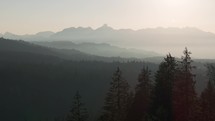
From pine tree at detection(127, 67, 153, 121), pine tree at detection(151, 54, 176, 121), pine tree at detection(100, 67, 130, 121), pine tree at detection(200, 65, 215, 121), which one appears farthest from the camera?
pine tree at detection(100, 67, 130, 121)

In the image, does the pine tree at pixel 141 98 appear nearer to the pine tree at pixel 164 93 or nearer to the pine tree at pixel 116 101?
the pine tree at pixel 116 101

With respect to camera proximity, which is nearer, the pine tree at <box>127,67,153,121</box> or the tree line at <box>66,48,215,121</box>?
the tree line at <box>66,48,215,121</box>

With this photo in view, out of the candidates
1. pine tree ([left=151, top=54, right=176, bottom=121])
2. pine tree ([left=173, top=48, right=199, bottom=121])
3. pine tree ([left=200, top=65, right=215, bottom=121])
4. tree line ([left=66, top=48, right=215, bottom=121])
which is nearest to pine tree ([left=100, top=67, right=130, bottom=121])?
tree line ([left=66, top=48, right=215, bottom=121])

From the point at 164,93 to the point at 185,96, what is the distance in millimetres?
2024

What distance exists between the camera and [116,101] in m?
46.0

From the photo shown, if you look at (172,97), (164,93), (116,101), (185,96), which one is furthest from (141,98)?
(185,96)

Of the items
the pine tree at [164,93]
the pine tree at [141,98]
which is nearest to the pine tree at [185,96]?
the pine tree at [164,93]

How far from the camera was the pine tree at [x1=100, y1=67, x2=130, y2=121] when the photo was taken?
45.2 metres

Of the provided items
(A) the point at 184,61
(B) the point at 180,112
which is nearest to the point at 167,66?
(A) the point at 184,61

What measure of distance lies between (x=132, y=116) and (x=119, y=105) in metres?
4.07

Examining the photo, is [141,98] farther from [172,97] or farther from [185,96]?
[185,96]

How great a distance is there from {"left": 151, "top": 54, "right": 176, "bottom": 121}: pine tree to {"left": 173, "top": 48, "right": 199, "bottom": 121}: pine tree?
2.61ft

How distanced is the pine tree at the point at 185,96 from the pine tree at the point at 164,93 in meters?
0.80

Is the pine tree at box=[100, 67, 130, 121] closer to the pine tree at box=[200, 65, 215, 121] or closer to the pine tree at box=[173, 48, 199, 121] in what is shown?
the pine tree at box=[200, 65, 215, 121]
